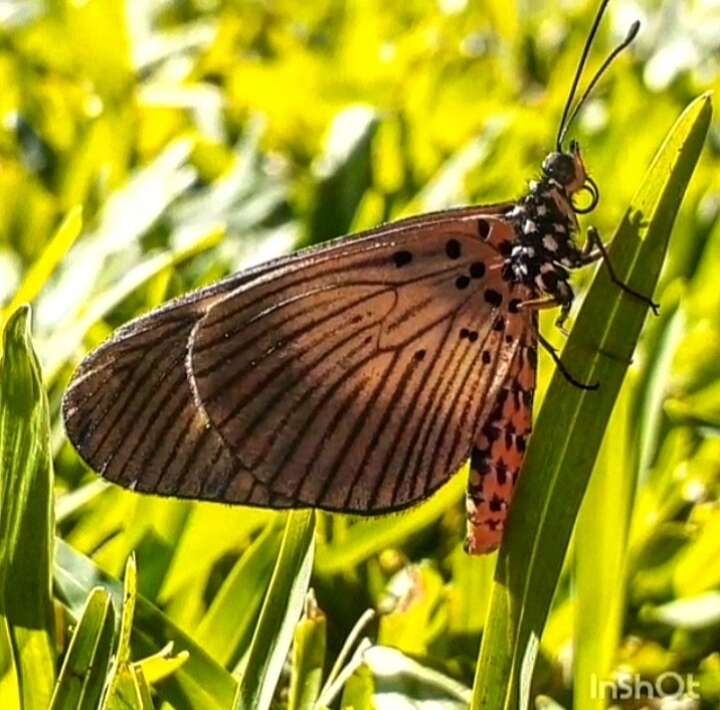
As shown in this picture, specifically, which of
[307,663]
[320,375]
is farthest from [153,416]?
[307,663]

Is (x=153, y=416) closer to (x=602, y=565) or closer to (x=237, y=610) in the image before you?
(x=237, y=610)

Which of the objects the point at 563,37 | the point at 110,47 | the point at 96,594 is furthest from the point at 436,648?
the point at 563,37

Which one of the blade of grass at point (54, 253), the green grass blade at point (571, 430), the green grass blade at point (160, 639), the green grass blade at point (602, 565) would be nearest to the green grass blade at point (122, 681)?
the green grass blade at point (160, 639)

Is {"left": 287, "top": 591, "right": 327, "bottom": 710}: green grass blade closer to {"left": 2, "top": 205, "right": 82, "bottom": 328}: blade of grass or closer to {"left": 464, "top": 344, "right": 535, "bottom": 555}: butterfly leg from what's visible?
{"left": 464, "top": 344, "right": 535, "bottom": 555}: butterfly leg

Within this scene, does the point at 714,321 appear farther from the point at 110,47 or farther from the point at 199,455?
the point at 110,47

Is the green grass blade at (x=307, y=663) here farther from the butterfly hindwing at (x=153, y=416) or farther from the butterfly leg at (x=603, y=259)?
→ the butterfly leg at (x=603, y=259)
